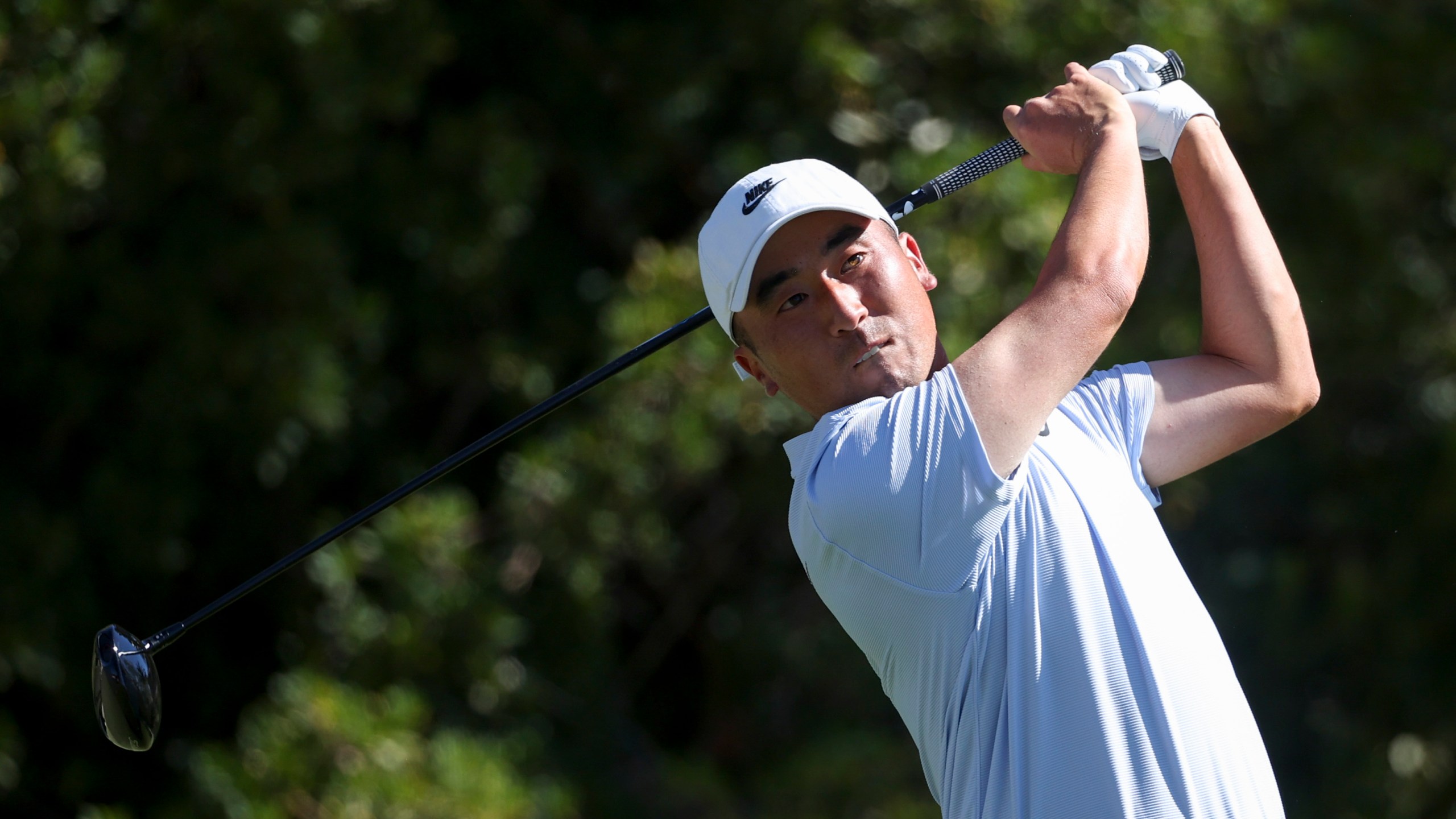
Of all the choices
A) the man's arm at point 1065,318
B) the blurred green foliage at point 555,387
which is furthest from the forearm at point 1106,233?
the blurred green foliage at point 555,387

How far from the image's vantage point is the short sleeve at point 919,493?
155 centimetres

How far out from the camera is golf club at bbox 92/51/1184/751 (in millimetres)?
2199

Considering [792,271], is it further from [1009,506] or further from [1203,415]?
[1203,415]

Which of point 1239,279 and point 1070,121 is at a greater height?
point 1070,121

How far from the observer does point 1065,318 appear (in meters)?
1.55

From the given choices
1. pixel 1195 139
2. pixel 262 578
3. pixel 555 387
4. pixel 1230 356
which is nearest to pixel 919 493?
pixel 1230 356

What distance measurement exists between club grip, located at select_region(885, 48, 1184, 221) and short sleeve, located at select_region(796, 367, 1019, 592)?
0.53m

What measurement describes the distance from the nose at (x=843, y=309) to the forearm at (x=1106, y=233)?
24 centimetres

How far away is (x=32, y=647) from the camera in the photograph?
13.5 feet

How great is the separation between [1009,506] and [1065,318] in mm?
205

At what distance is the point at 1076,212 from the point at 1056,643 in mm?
474

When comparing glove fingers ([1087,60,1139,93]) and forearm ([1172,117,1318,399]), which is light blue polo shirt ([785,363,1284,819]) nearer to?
forearm ([1172,117,1318,399])

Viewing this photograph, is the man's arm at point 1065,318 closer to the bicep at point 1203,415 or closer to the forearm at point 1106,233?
the forearm at point 1106,233

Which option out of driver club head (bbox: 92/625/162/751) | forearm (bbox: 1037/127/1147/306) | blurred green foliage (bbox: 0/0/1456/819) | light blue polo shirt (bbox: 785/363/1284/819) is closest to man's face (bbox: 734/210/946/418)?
light blue polo shirt (bbox: 785/363/1284/819)
